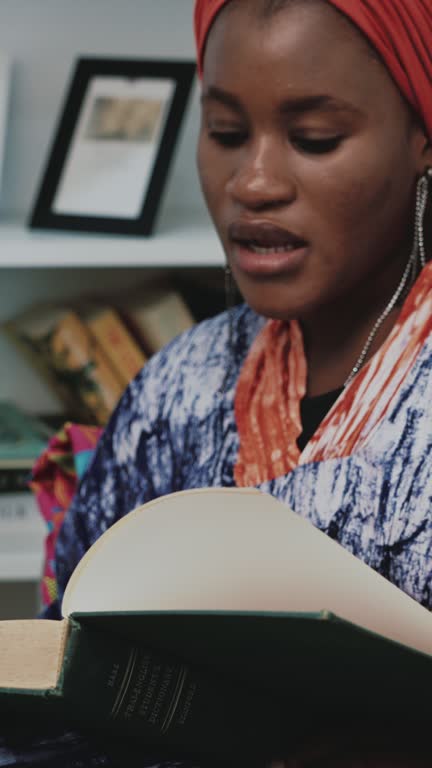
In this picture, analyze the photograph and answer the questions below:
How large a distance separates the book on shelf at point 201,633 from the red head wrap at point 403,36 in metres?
0.42

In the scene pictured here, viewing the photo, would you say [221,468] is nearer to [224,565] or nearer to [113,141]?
[224,565]

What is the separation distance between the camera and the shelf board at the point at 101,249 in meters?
1.78

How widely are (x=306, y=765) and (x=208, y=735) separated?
3.3 inches

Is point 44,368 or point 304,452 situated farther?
point 44,368

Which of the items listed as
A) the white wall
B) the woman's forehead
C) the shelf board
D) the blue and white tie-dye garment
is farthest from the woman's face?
the white wall

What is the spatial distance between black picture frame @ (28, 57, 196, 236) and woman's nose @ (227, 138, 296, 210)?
0.89m

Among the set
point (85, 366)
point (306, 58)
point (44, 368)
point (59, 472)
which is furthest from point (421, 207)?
point (44, 368)

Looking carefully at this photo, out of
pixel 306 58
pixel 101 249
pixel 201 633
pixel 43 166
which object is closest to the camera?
pixel 201 633

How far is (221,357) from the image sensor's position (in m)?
1.24

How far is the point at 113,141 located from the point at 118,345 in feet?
1.04

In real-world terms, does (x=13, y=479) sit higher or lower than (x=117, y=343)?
lower

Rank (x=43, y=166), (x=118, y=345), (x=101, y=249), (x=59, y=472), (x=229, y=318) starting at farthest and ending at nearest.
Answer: (x=43, y=166) → (x=118, y=345) → (x=101, y=249) → (x=59, y=472) → (x=229, y=318)

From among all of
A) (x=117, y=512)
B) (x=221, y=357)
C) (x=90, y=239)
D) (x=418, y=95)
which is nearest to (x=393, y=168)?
(x=418, y=95)

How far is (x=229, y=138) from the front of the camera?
3.34ft
